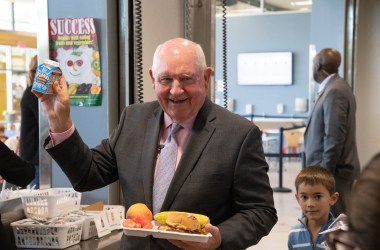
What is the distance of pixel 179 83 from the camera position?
1.78 metres

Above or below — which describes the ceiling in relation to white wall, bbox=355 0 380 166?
above

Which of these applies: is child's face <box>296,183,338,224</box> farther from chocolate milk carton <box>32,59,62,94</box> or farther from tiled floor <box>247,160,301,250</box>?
tiled floor <box>247,160,301,250</box>

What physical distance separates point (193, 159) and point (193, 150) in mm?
33

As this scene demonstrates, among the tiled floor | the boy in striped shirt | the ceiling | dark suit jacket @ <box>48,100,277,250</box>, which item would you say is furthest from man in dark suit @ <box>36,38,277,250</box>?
the ceiling

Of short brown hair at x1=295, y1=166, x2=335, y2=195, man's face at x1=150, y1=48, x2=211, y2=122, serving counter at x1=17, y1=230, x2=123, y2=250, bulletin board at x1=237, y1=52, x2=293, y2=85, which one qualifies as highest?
bulletin board at x1=237, y1=52, x2=293, y2=85

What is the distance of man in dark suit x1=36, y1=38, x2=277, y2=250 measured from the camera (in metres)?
1.79

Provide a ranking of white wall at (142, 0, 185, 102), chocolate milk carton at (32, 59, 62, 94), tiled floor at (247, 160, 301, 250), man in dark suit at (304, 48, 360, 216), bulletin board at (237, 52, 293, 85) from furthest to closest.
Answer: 1. bulletin board at (237, 52, 293, 85)
2. tiled floor at (247, 160, 301, 250)
3. man in dark suit at (304, 48, 360, 216)
4. white wall at (142, 0, 185, 102)
5. chocolate milk carton at (32, 59, 62, 94)

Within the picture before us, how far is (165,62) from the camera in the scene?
5.88ft

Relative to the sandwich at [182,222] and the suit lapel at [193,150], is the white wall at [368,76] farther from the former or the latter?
the sandwich at [182,222]

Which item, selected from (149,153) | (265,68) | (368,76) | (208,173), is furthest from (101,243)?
(265,68)

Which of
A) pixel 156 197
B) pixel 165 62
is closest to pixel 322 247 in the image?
pixel 156 197

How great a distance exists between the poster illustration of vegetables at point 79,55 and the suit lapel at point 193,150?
1111mm

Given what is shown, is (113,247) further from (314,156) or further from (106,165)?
(314,156)

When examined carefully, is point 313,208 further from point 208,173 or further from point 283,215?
point 283,215
